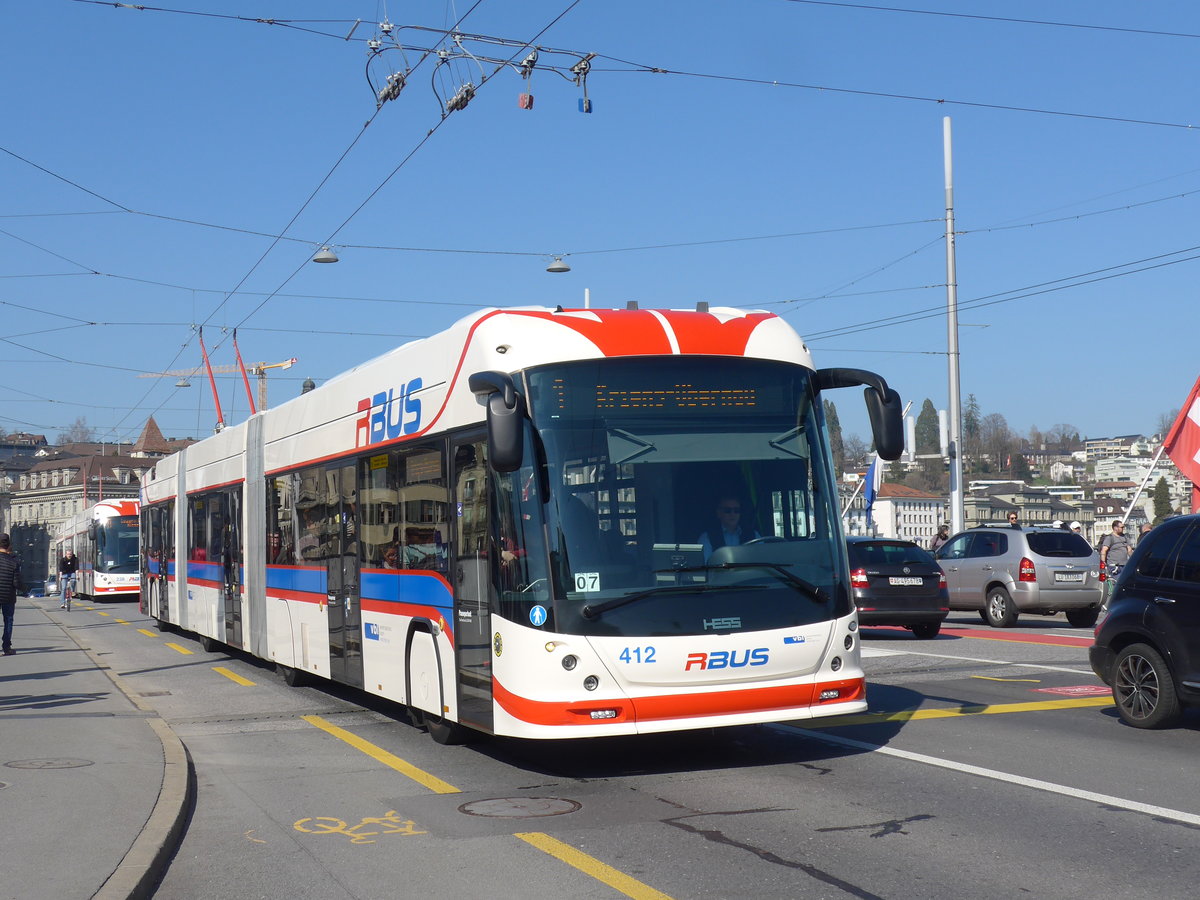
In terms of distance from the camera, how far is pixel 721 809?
8008 millimetres

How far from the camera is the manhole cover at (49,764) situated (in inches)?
378

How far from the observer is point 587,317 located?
9.65m

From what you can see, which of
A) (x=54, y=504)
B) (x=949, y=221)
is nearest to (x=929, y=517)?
(x=54, y=504)

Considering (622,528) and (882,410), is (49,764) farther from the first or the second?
(882,410)

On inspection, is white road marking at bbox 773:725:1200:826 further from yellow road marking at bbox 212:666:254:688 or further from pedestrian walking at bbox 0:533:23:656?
pedestrian walking at bbox 0:533:23:656

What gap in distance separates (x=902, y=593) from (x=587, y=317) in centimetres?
1255

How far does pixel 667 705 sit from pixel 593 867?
2.15 m

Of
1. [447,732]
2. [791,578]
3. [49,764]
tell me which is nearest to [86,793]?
[49,764]

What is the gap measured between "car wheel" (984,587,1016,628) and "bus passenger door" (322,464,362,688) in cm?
1422

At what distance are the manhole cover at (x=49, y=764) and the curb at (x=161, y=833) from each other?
1.85ft

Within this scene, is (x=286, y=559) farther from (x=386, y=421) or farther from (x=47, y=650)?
(x=47, y=650)

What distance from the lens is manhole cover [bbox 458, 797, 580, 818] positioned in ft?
26.6

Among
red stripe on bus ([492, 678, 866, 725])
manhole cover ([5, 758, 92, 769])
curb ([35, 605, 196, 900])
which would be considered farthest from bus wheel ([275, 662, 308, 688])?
red stripe on bus ([492, 678, 866, 725])

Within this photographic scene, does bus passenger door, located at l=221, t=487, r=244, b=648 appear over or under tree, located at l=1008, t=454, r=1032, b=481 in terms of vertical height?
under
